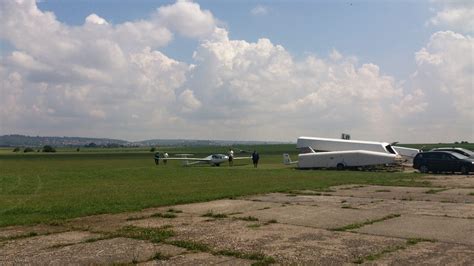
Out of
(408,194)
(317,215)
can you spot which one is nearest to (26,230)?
(317,215)

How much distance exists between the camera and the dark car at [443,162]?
28969mm

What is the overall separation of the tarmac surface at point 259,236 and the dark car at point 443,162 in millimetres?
17059

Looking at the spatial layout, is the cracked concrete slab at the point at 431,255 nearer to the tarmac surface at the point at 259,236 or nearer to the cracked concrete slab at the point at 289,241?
the tarmac surface at the point at 259,236

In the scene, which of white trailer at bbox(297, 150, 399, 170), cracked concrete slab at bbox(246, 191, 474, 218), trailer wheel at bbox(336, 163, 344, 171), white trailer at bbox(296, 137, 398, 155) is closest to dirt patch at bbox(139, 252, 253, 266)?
cracked concrete slab at bbox(246, 191, 474, 218)

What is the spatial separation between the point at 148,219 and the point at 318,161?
27882 millimetres

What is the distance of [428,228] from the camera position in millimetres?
9234

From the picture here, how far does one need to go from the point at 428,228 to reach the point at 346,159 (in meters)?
27.2

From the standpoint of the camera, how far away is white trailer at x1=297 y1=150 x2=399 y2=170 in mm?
35188

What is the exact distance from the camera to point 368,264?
6.49 meters

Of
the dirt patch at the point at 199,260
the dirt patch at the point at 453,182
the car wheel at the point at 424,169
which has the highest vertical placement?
the car wheel at the point at 424,169

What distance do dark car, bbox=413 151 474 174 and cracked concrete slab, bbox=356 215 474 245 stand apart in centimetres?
2035

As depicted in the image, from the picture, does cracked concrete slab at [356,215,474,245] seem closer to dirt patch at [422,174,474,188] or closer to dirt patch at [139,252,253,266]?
dirt patch at [139,252,253,266]

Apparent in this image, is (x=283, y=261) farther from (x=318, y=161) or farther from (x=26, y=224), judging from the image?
(x=318, y=161)

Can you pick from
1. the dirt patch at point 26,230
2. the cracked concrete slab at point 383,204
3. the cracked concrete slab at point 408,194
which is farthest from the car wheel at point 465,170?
the dirt patch at point 26,230
